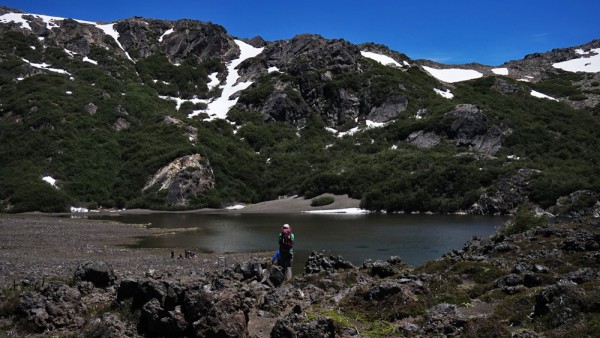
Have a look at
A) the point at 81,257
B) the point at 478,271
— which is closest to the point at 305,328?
the point at 478,271

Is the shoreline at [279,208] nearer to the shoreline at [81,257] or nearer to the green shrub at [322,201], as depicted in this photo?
the green shrub at [322,201]

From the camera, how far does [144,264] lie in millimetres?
33500

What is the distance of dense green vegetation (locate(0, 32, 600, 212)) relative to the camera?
390 feet

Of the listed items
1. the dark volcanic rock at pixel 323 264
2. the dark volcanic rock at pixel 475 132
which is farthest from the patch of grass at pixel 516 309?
the dark volcanic rock at pixel 475 132

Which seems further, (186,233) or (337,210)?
(337,210)

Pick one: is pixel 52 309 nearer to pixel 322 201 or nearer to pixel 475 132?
pixel 322 201

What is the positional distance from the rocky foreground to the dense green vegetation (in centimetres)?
9395

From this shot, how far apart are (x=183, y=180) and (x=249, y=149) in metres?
40.5

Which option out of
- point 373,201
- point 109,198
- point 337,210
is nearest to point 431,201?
point 373,201

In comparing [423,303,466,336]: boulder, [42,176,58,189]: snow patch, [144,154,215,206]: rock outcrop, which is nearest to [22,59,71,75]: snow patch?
[42,176,58,189]: snow patch

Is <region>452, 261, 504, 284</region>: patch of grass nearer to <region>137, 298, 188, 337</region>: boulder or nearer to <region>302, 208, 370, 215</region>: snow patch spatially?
<region>137, 298, 188, 337</region>: boulder

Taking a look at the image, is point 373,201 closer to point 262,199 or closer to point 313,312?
point 262,199

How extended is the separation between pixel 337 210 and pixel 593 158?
280ft

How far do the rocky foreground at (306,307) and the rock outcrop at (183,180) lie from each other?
116374 mm
